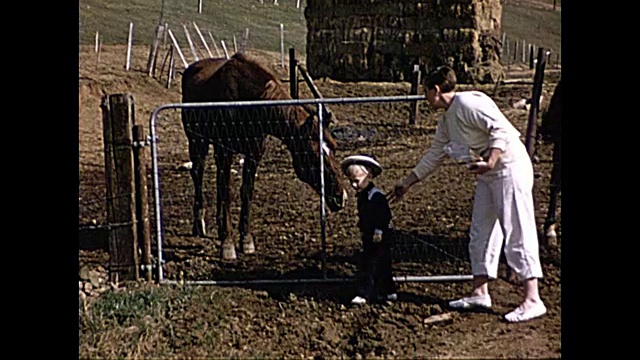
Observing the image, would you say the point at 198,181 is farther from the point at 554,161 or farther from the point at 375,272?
the point at 554,161

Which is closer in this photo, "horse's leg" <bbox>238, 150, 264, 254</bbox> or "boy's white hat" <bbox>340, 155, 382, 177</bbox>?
"boy's white hat" <bbox>340, 155, 382, 177</bbox>

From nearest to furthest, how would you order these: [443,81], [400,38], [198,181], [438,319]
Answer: [443,81] → [438,319] → [198,181] → [400,38]

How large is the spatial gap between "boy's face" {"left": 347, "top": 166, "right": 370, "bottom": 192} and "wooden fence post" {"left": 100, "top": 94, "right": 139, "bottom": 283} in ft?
6.08

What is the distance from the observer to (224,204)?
789 centimetres

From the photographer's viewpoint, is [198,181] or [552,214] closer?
[552,214]

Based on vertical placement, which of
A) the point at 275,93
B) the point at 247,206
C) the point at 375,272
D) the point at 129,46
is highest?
the point at 129,46

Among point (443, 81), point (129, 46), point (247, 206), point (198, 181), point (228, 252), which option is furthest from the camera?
point (129, 46)

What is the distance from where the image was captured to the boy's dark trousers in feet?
21.1

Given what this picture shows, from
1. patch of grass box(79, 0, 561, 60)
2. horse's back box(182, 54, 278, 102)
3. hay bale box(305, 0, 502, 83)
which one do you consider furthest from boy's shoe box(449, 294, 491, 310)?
hay bale box(305, 0, 502, 83)

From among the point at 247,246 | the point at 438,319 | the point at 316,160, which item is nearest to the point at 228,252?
the point at 247,246

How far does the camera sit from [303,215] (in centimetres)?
905

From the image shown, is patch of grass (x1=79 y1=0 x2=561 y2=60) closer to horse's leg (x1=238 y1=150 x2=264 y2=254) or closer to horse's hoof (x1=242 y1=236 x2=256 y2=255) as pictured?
horse's leg (x1=238 y1=150 x2=264 y2=254)

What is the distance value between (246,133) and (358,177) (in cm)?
196

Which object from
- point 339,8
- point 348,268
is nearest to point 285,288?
point 348,268
